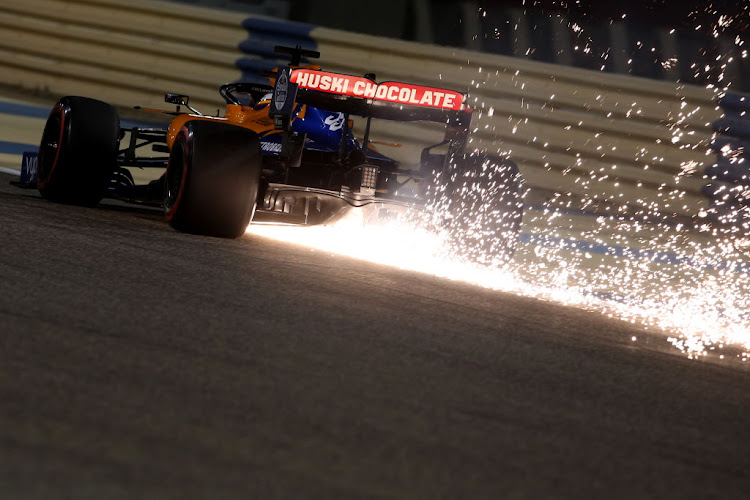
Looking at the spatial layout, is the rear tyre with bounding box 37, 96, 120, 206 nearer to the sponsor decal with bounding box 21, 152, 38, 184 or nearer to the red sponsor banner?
the sponsor decal with bounding box 21, 152, 38, 184

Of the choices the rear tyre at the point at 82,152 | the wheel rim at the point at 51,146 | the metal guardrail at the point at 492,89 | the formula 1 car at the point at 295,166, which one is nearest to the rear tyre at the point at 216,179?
the formula 1 car at the point at 295,166

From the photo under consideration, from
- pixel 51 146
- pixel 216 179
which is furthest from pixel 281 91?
pixel 51 146

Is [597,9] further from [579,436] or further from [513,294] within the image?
[579,436]

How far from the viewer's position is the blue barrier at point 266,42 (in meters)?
11.7

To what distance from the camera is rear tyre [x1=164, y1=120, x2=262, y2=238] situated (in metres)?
5.82

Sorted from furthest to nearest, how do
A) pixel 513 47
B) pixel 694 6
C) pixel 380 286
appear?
pixel 513 47 < pixel 694 6 < pixel 380 286

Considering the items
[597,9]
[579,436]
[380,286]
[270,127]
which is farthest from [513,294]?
[597,9]

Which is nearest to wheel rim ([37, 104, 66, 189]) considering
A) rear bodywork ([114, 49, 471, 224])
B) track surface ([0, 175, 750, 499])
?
rear bodywork ([114, 49, 471, 224])

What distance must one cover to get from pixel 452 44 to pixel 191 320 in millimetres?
8674

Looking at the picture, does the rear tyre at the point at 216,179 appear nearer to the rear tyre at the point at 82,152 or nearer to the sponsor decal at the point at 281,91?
the sponsor decal at the point at 281,91

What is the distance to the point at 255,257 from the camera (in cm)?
559

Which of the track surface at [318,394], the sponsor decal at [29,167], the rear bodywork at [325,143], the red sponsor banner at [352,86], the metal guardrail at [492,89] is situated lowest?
the track surface at [318,394]

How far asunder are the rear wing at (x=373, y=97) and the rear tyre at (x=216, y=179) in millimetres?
653

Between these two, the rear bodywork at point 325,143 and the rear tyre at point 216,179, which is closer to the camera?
the rear tyre at point 216,179
